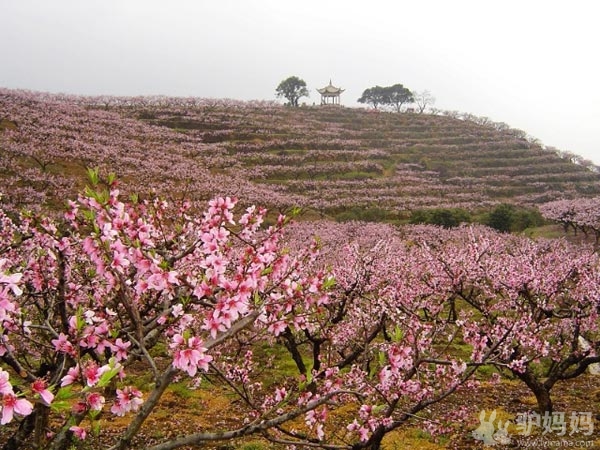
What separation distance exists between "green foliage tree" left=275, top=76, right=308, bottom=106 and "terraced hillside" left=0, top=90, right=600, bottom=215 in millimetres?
22328

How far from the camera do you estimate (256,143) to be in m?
76.6

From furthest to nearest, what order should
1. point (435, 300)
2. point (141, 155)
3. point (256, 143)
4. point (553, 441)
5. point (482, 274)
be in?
point (256, 143), point (141, 155), point (435, 300), point (482, 274), point (553, 441)

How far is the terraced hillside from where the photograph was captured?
48562mm

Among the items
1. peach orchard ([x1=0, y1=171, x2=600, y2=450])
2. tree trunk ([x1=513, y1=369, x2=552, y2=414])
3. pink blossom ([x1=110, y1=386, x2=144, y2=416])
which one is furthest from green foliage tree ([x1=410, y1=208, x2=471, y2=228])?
pink blossom ([x1=110, y1=386, x2=144, y2=416])

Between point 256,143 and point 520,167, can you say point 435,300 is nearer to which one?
point 256,143

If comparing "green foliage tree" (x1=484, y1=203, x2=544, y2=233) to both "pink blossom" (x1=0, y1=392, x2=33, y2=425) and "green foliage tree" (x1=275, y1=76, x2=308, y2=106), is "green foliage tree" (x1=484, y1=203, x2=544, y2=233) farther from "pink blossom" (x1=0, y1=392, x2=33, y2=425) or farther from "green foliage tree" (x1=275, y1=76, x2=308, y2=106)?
"green foliage tree" (x1=275, y1=76, x2=308, y2=106)

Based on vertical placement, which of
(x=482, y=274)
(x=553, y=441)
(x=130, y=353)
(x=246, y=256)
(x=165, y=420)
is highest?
(x=246, y=256)

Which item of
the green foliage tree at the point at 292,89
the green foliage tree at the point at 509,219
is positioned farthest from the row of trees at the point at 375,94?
the green foliage tree at the point at 509,219

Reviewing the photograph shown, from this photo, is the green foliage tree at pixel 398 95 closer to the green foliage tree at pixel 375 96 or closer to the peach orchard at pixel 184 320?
the green foliage tree at pixel 375 96

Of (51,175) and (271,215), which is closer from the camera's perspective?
(51,175)

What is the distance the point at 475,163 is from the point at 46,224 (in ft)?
275

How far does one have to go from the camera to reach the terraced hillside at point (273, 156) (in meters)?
48.6

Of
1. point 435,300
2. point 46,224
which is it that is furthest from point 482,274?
point 46,224

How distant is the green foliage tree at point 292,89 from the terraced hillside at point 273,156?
2233cm
